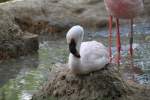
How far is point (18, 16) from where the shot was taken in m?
11.5

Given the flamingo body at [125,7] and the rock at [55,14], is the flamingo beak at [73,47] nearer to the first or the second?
the flamingo body at [125,7]

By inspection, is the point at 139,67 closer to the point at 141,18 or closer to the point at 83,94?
the point at 83,94

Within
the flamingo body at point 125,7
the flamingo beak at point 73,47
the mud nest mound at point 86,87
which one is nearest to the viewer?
the flamingo beak at point 73,47

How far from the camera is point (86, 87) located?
6.31m

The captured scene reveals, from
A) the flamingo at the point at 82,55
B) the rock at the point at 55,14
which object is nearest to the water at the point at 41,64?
the rock at the point at 55,14

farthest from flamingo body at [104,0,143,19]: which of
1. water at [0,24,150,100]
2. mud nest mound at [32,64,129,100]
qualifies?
mud nest mound at [32,64,129,100]

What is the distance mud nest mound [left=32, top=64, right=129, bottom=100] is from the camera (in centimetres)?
627

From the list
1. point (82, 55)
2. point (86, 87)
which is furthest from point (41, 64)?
point (86, 87)

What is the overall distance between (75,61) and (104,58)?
1.57 feet

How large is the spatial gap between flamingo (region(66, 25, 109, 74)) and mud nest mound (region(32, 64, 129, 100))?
0.32 feet

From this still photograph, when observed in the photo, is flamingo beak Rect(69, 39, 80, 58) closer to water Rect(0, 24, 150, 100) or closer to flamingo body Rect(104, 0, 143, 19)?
water Rect(0, 24, 150, 100)

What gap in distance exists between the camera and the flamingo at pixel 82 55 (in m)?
6.07

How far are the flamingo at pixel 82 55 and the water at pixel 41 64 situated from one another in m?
0.87

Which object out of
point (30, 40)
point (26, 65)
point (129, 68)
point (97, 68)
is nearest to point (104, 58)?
point (97, 68)
